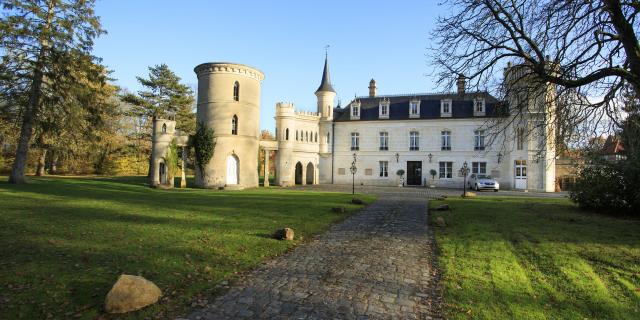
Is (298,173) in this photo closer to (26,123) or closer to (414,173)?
(414,173)

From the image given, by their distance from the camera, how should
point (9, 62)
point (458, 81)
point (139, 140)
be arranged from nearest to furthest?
point (458, 81) → point (9, 62) → point (139, 140)

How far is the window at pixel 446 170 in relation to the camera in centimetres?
3666

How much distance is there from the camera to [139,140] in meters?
44.9

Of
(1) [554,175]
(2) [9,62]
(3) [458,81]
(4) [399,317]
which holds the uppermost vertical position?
(2) [9,62]

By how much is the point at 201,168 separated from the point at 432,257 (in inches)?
972

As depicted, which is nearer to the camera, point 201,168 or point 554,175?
point 201,168

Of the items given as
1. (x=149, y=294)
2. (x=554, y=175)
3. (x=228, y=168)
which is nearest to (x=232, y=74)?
(x=228, y=168)

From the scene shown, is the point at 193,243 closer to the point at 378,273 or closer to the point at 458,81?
the point at 378,273

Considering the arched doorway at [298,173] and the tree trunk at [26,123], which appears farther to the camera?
the arched doorway at [298,173]

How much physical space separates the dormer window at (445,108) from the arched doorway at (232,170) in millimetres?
20140

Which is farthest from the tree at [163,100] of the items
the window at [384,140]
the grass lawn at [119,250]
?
the grass lawn at [119,250]

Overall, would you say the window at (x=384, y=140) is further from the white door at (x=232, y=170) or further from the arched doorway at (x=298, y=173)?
the white door at (x=232, y=170)

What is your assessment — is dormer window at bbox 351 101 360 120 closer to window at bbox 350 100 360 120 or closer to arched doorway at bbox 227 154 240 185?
window at bbox 350 100 360 120

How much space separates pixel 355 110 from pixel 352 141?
10.9 ft
